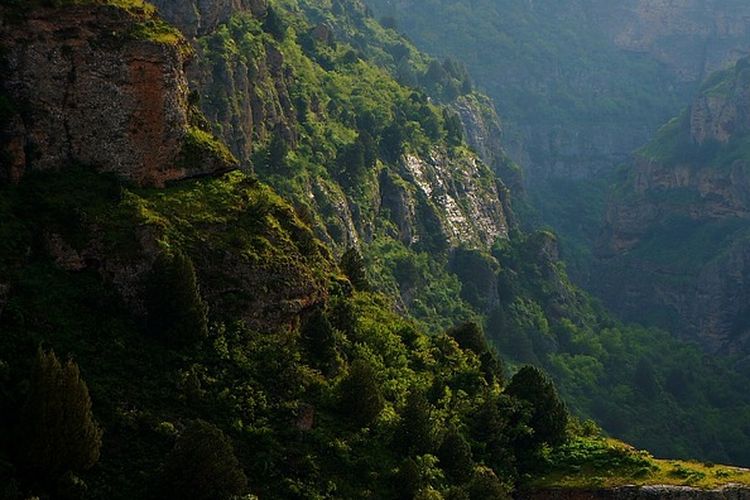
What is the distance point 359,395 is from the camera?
46.1 metres

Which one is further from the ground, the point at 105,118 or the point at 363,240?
the point at 363,240

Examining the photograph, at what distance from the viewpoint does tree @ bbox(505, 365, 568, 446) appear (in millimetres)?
55062

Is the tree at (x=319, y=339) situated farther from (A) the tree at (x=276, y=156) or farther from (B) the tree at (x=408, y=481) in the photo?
(A) the tree at (x=276, y=156)

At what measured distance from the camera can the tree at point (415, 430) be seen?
46.2 metres

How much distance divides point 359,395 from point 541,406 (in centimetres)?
1499

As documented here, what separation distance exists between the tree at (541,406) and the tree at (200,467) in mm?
25192

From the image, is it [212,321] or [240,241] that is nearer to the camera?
[212,321]

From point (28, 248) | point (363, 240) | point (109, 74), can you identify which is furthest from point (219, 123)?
point (28, 248)

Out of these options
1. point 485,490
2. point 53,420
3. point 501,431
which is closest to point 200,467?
point 53,420

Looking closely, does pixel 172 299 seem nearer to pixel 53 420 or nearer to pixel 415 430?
pixel 53 420

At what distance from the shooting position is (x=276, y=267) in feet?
157

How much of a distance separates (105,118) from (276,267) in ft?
38.7

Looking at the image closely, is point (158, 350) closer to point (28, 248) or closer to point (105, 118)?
point (28, 248)

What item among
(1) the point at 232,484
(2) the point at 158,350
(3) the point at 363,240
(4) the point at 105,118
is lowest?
(1) the point at 232,484
